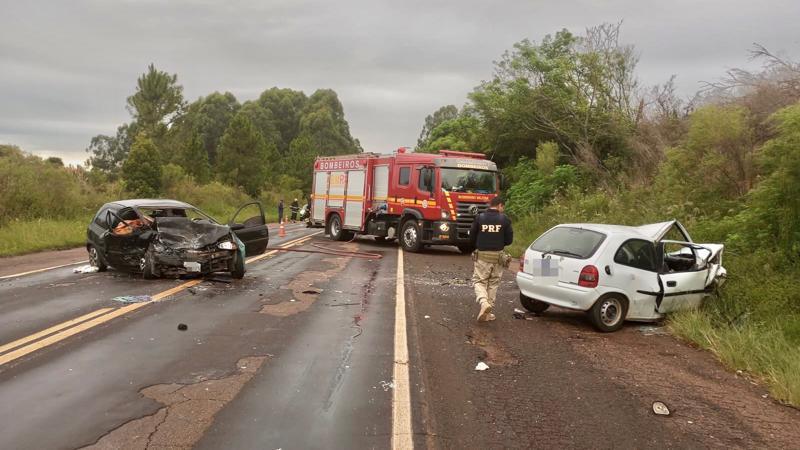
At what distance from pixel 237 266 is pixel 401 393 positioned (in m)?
6.88

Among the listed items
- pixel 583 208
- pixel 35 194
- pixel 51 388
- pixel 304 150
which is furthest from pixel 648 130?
pixel 304 150

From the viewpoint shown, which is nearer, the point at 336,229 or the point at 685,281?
the point at 685,281

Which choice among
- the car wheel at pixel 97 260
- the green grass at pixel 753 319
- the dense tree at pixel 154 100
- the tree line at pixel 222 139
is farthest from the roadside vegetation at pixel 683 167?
the dense tree at pixel 154 100

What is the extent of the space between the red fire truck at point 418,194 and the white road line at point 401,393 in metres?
9.13

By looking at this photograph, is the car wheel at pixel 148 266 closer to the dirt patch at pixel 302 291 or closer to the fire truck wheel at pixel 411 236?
the dirt patch at pixel 302 291

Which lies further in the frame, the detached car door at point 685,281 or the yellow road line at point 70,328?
the detached car door at point 685,281

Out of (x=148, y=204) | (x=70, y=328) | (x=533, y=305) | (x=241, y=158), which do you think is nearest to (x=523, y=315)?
(x=533, y=305)

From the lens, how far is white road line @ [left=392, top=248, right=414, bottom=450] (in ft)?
13.1

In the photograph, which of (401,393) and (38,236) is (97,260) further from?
(401,393)

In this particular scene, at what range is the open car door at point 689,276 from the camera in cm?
831

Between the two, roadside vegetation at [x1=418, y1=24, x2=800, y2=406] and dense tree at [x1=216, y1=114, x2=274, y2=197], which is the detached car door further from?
dense tree at [x1=216, y1=114, x2=274, y2=197]

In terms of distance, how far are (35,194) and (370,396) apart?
21.0m

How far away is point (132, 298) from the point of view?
8.85 meters

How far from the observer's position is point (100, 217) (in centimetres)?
1173
